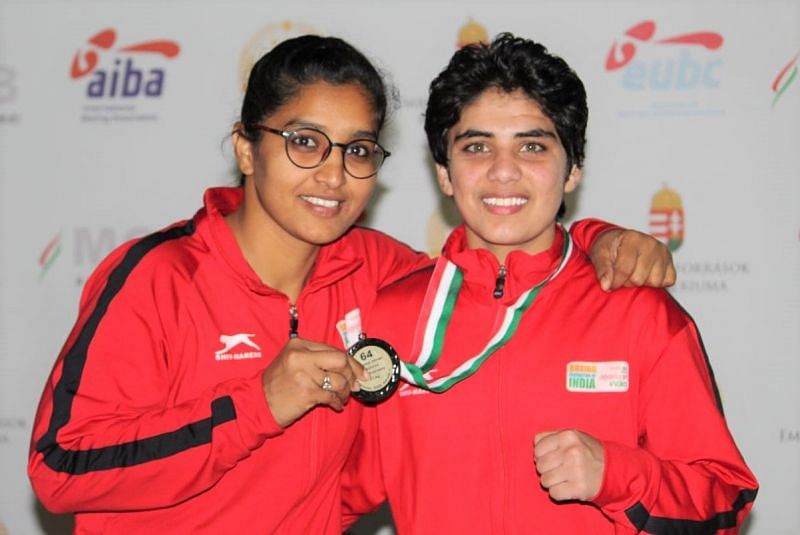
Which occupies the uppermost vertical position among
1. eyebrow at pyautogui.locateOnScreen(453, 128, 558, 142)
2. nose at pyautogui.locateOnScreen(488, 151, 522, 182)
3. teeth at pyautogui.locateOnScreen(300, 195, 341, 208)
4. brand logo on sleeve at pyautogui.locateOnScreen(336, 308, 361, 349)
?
eyebrow at pyautogui.locateOnScreen(453, 128, 558, 142)

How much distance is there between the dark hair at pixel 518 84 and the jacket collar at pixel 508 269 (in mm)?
217

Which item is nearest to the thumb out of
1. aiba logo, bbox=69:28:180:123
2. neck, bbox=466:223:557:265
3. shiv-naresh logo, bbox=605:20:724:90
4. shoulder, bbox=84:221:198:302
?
neck, bbox=466:223:557:265

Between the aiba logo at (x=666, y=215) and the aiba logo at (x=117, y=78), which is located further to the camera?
the aiba logo at (x=117, y=78)

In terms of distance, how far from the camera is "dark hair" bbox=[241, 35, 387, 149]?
6.75 ft

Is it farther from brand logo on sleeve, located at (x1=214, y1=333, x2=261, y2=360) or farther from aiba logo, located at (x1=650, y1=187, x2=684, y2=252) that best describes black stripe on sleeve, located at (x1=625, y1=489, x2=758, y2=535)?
aiba logo, located at (x1=650, y1=187, x2=684, y2=252)

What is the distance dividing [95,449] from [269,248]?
584mm

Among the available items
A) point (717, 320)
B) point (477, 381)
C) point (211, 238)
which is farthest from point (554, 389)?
point (717, 320)

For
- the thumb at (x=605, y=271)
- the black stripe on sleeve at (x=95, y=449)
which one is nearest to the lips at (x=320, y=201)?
the black stripe on sleeve at (x=95, y=449)

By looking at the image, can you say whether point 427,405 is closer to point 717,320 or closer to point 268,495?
point 268,495

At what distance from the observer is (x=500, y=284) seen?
82.7 inches

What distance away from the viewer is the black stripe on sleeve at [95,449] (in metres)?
1.85

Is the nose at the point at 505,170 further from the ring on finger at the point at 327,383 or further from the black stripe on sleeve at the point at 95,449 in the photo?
the black stripe on sleeve at the point at 95,449

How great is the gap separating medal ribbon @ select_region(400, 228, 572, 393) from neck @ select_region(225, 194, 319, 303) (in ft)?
1.02

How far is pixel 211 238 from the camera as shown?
2111mm
